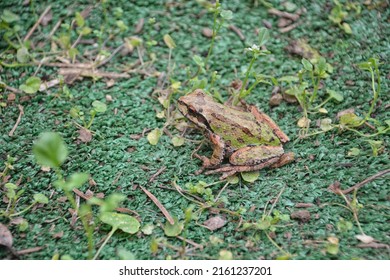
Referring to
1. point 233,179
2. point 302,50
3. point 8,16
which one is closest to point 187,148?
point 233,179

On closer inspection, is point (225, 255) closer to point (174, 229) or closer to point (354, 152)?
point (174, 229)

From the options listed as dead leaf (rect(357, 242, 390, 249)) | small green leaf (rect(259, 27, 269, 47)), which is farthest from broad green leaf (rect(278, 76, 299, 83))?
dead leaf (rect(357, 242, 390, 249))

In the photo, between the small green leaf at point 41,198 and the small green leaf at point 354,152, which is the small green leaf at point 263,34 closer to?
the small green leaf at point 354,152

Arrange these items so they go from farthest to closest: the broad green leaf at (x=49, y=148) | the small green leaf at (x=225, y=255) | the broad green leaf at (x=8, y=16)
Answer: the broad green leaf at (x=8, y=16) → the small green leaf at (x=225, y=255) → the broad green leaf at (x=49, y=148)

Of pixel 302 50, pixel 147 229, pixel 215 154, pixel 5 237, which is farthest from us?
pixel 302 50

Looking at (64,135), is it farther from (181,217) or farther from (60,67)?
(181,217)

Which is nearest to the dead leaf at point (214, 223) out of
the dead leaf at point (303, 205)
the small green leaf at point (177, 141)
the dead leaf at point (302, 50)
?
the dead leaf at point (303, 205)
